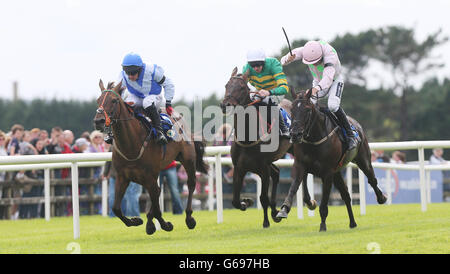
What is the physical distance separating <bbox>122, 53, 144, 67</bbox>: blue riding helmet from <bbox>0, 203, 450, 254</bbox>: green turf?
1.85m

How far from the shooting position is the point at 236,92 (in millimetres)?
9602

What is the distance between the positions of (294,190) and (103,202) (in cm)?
560

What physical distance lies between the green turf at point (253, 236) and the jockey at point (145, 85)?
1284 millimetres

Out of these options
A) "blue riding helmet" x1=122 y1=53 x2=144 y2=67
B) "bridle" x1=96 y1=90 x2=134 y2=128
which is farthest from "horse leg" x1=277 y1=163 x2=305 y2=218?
"blue riding helmet" x1=122 y1=53 x2=144 y2=67

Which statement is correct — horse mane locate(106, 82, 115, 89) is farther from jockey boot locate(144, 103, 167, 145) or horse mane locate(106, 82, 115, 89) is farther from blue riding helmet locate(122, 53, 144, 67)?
jockey boot locate(144, 103, 167, 145)

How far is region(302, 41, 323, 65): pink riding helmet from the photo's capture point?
9.94 m

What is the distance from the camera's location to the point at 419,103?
47469mm

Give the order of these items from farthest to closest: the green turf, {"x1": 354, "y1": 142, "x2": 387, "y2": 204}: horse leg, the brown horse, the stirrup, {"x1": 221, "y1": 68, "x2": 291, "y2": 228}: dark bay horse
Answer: {"x1": 354, "y1": 142, "x2": 387, "y2": 204}: horse leg
{"x1": 221, "y1": 68, "x2": 291, "y2": 228}: dark bay horse
the stirrup
the brown horse
the green turf

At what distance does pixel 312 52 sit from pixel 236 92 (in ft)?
3.40

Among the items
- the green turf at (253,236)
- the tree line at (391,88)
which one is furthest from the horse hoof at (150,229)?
the tree line at (391,88)

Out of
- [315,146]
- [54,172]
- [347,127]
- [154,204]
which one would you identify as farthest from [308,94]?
[54,172]

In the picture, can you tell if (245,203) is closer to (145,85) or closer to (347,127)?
(347,127)
